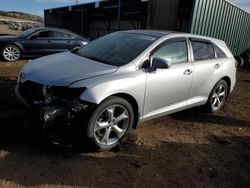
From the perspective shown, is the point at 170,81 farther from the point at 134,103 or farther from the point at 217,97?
the point at 217,97

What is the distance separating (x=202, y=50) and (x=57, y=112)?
3.14 m

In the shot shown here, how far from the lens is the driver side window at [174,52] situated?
4402 millimetres

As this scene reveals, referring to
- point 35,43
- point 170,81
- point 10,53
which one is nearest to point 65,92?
point 170,81

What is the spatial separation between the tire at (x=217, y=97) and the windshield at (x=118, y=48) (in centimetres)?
190

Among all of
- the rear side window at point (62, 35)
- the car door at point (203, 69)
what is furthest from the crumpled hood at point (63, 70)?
the rear side window at point (62, 35)

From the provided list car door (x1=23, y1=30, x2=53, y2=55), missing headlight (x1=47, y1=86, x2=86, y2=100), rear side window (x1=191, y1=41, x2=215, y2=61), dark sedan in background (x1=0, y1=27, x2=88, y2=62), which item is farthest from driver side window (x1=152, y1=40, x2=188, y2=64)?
car door (x1=23, y1=30, x2=53, y2=55)

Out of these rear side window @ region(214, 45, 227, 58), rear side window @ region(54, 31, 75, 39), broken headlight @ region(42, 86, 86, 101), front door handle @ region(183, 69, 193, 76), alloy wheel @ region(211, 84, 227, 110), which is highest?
rear side window @ region(214, 45, 227, 58)

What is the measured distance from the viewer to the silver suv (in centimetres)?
342

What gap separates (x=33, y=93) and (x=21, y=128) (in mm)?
735

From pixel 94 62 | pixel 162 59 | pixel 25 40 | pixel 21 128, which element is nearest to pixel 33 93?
pixel 21 128

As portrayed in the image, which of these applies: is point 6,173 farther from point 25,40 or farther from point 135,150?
point 25,40

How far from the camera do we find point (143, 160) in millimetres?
3701

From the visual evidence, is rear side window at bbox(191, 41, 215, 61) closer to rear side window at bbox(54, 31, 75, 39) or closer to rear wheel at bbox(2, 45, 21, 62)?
rear side window at bbox(54, 31, 75, 39)

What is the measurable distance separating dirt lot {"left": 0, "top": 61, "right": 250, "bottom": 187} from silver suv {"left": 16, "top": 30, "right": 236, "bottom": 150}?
336mm
